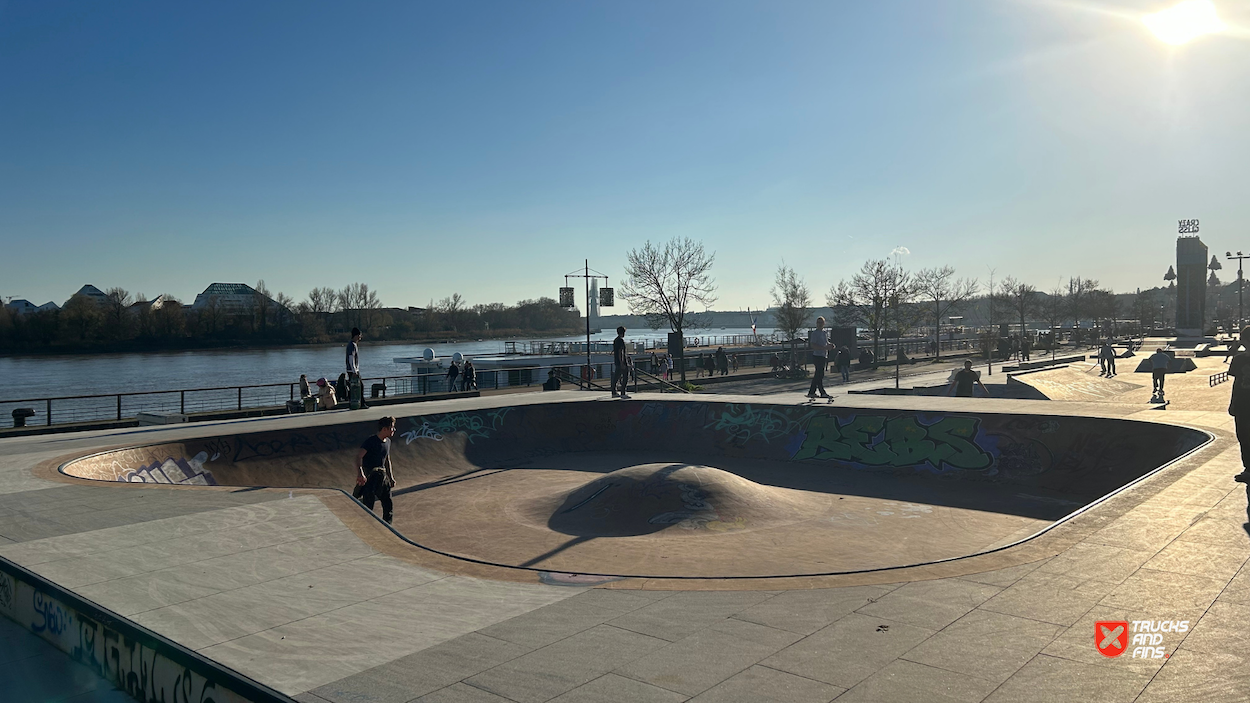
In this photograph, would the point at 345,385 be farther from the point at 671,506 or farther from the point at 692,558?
the point at 692,558

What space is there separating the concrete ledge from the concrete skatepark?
131mm

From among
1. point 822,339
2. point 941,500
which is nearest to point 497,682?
point 941,500

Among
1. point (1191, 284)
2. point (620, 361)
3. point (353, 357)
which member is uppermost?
point (1191, 284)

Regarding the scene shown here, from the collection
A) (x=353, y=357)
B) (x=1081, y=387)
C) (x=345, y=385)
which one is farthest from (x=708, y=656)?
(x=1081, y=387)

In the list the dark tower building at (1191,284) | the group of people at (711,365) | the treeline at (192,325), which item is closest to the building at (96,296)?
the treeline at (192,325)

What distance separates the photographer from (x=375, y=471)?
8938mm

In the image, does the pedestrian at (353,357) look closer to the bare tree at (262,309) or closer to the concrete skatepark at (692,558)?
the concrete skatepark at (692,558)

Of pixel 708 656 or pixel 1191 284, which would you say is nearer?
pixel 708 656

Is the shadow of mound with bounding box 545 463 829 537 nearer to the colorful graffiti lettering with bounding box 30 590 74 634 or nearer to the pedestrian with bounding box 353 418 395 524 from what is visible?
the pedestrian with bounding box 353 418 395 524

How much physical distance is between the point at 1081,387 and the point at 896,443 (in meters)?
17.3

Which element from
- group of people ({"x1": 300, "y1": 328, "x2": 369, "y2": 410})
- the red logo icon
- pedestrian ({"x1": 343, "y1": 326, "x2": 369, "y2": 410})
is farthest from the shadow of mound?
group of people ({"x1": 300, "y1": 328, "x2": 369, "y2": 410})

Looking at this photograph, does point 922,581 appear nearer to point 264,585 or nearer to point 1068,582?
point 1068,582

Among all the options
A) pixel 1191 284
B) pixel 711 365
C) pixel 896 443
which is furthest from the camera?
pixel 1191 284

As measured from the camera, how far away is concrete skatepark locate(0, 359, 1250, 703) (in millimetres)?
4043
